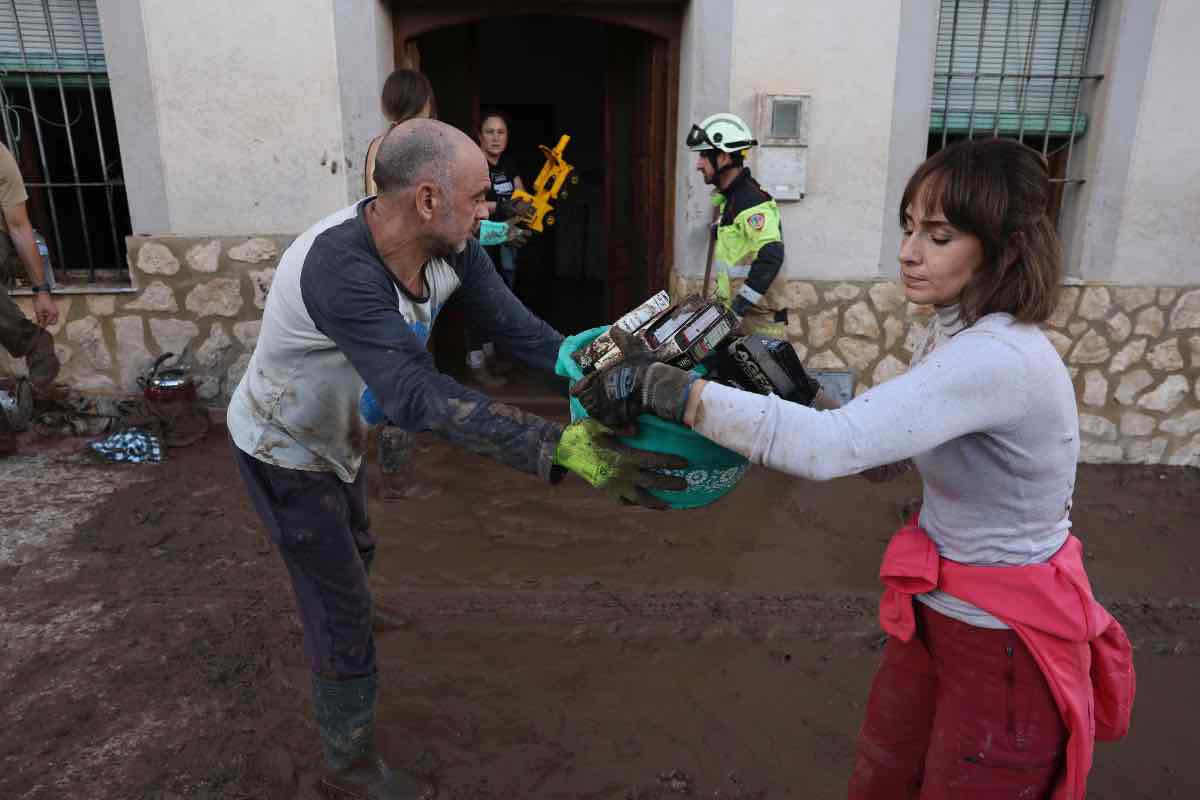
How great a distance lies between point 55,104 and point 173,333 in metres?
1.70

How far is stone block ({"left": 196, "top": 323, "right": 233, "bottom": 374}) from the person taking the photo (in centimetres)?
542

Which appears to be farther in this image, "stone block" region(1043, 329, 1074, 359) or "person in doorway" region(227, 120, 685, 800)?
"stone block" region(1043, 329, 1074, 359)

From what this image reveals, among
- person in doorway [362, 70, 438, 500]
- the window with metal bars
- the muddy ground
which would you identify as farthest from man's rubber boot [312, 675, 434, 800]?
the window with metal bars

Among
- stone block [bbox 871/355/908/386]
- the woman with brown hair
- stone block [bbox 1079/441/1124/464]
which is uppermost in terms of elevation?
the woman with brown hair

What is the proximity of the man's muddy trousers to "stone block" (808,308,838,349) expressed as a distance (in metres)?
3.66

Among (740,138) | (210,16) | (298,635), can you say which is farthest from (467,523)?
(210,16)

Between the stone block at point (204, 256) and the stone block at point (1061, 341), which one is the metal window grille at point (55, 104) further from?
the stone block at point (1061, 341)

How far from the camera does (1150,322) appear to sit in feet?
17.2

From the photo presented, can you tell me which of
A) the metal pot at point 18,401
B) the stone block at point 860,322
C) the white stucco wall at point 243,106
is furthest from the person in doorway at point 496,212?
the metal pot at point 18,401

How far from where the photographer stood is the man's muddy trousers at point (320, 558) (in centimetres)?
232

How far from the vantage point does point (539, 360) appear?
2674 mm

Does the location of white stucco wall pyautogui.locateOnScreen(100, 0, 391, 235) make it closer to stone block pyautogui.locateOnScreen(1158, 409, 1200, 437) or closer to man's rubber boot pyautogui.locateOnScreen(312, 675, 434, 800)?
man's rubber boot pyautogui.locateOnScreen(312, 675, 434, 800)

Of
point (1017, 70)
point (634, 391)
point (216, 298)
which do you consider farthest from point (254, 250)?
point (1017, 70)

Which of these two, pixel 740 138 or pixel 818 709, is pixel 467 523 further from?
pixel 740 138
